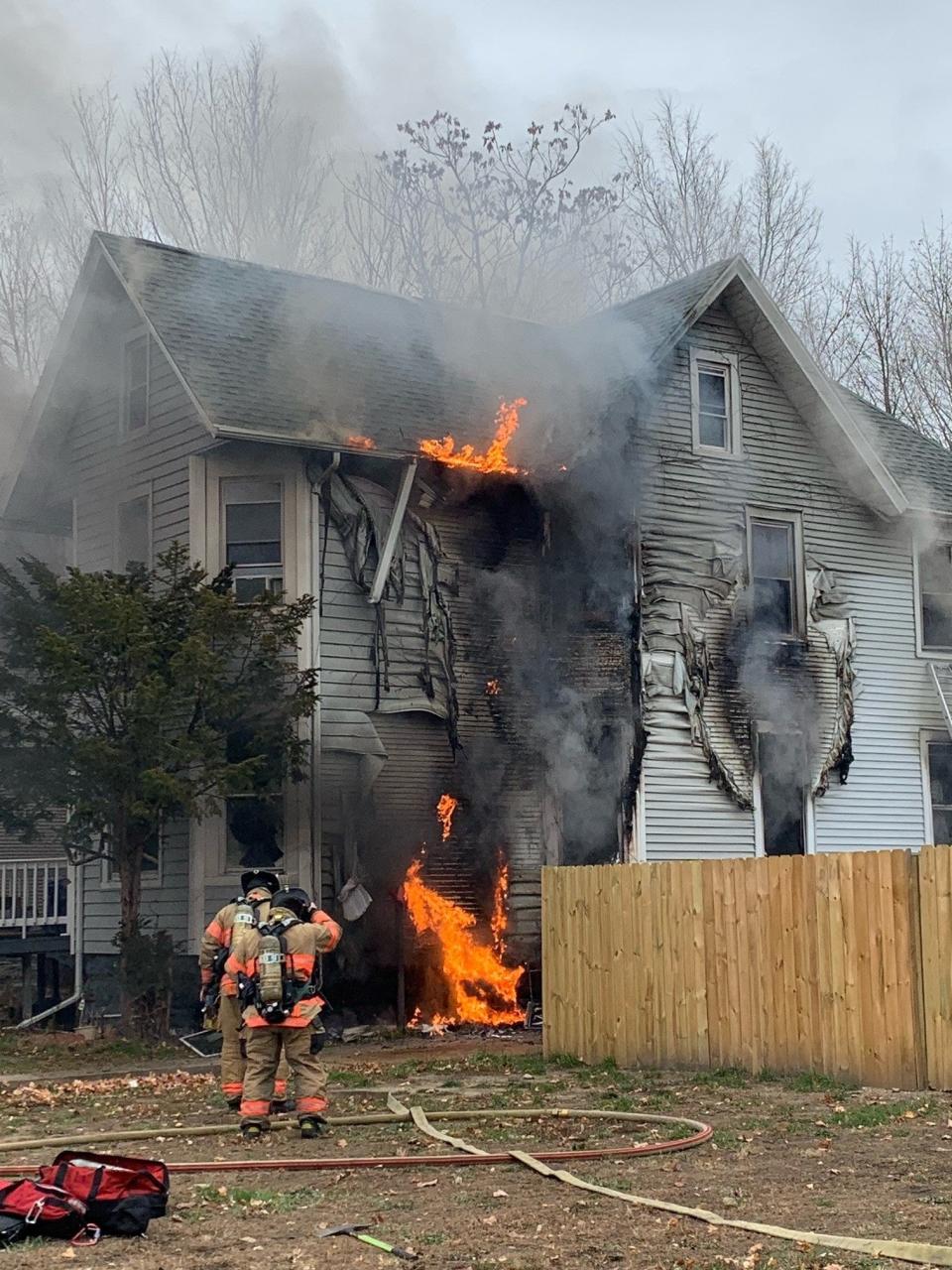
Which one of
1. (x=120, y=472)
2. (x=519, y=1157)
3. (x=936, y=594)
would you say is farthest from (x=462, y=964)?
(x=519, y=1157)

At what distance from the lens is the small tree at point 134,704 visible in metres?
15.4

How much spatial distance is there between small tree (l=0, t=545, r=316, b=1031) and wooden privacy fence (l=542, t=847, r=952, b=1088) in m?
3.64

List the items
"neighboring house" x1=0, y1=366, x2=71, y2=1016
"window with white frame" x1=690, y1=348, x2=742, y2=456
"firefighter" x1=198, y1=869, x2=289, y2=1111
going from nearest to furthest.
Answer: "firefighter" x1=198, y1=869, x2=289, y2=1111 < "neighboring house" x1=0, y1=366, x2=71, y2=1016 < "window with white frame" x1=690, y1=348, x2=742, y2=456

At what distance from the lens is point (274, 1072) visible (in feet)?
33.8

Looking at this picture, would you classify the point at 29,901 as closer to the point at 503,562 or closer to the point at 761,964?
the point at 503,562

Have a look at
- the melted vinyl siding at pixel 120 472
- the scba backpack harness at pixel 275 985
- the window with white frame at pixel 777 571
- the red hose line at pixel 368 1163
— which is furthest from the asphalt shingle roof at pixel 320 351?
the red hose line at pixel 368 1163

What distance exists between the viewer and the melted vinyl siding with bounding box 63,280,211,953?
17.8 metres

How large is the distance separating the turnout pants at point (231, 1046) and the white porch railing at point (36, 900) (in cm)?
842

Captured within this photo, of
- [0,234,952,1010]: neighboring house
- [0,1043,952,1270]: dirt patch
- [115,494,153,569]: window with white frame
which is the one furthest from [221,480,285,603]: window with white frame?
[0,1043,952,1270]: dirt patch

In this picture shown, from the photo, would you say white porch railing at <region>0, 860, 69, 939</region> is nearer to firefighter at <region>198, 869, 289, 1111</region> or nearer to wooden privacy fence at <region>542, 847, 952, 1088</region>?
wooden privacy fence at <region>542, 847, 952, 1088</region>

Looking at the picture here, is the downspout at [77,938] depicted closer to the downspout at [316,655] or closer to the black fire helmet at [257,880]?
the downspout at [316,655]

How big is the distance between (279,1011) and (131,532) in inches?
413

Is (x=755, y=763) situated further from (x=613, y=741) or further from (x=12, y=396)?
(x=12, y=396)

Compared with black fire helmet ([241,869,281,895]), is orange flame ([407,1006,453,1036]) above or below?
below
